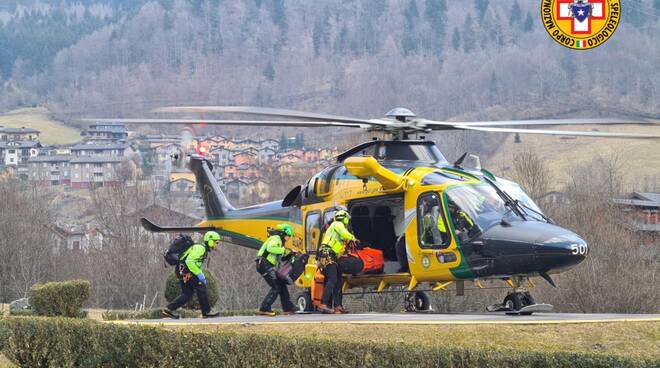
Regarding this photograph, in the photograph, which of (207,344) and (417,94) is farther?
(417,94)

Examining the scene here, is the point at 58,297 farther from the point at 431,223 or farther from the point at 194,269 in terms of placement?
the point at 431,223

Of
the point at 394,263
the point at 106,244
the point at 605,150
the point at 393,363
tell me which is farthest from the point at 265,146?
the point at 393,363

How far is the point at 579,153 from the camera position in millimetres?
148500

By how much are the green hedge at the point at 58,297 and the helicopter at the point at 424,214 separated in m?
3.35

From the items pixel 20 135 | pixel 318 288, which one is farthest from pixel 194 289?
pixel 20 135

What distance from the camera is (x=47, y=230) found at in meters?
90.0

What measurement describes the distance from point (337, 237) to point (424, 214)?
1630 mm

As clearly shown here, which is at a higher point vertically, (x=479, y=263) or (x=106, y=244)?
(x=479, y=263)

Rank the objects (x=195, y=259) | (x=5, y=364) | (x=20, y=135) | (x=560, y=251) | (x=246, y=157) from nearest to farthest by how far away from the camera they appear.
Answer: (x=560, y=251), (x=5, y=364), (x=195, y=259), (x=246, y=157), (x=20, y=135)

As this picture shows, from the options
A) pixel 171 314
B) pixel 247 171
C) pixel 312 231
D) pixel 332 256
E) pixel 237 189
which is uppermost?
pixel 312 231

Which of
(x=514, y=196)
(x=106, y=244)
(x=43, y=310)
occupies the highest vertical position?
(x=514, y=196)

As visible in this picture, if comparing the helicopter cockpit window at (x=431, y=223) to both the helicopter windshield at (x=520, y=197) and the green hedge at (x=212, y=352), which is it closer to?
the helicopter windshield at (x=520, y=197)

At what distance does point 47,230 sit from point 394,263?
7056cm

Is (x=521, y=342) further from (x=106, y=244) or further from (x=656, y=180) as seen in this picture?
(x=656, y=180)
